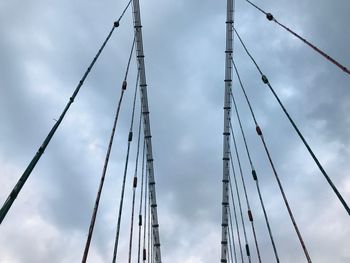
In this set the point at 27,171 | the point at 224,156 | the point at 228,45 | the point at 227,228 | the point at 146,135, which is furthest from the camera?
the point at 227,228

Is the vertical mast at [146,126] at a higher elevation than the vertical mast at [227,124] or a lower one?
lower

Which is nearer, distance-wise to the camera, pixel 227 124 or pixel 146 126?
pixel 146 126

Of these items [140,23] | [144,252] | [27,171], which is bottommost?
[27,171]

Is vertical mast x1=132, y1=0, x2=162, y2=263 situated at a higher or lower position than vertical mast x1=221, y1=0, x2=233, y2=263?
lower

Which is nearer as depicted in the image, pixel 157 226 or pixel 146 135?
pixel 146 135

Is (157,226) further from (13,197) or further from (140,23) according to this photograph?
(13,197)

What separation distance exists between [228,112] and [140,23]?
12281mm

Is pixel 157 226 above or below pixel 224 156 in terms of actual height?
below

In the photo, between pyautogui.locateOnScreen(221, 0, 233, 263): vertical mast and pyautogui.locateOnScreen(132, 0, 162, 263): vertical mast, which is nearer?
pyautogui.locateOnScreen(132, 0, 162, 263): vertical mast

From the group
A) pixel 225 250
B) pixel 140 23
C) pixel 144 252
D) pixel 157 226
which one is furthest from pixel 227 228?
pixel 140 23

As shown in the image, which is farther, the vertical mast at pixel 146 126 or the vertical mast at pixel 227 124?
the vertical mast at pixel 227 124

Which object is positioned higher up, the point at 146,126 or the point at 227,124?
the point at 227,124

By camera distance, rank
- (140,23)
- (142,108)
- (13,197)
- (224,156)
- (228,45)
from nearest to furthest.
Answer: (13,197) → (140,23) → (228,45) → (142,108) → (224,156)

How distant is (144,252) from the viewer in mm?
34625
